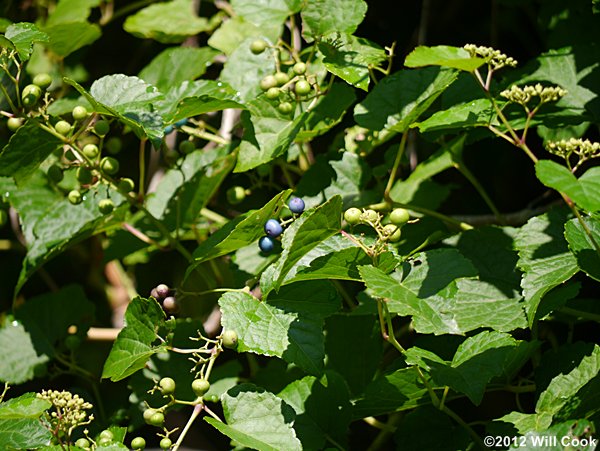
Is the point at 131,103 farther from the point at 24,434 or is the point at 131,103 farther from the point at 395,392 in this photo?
the point at 395,392

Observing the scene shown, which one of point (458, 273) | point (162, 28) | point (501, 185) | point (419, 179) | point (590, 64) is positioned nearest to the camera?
point (458, 273)

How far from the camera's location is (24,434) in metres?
1.58

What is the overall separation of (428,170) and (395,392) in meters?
0.70

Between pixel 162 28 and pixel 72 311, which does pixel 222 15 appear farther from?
pixel 72 311

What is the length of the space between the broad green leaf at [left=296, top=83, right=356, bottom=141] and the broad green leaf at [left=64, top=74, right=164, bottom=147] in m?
0.39

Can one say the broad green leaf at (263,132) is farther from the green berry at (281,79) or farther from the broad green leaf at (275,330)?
→ the broad green leaf at (275,330)

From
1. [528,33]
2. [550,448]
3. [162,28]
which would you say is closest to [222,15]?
[162,28]

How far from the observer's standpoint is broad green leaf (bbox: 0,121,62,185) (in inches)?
66.6

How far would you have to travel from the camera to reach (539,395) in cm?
162

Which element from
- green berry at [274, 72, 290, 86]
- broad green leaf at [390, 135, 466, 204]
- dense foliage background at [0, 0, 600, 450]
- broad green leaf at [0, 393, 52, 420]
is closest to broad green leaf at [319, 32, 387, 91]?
dense foliage background at [0, 0, 600, 450]

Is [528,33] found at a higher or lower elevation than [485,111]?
lower

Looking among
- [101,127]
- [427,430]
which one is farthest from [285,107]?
[427,430]

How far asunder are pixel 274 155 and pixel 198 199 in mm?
299

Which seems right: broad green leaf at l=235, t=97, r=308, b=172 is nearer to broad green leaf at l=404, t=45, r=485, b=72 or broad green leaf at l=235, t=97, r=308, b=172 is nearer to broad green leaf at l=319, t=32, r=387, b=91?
broad green leaf at l=319, t=32, r=387, b=91
